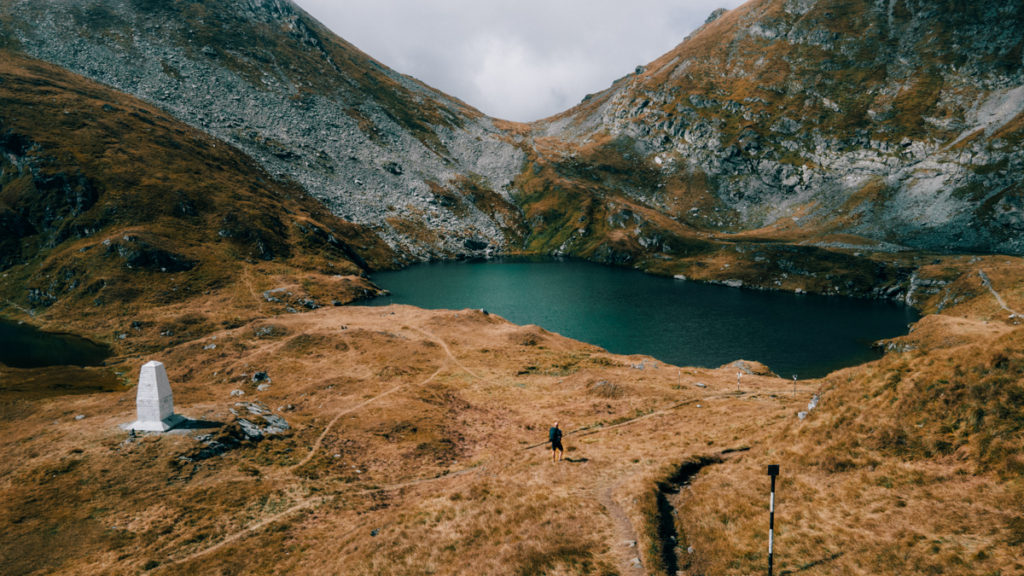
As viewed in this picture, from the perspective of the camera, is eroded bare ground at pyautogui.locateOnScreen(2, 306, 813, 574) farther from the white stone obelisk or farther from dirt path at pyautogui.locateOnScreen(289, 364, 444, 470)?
the white stone obelisk

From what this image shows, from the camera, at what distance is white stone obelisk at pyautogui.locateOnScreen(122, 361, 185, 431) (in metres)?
34.5

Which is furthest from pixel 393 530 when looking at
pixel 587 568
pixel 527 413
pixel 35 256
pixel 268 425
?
pixel 35 256

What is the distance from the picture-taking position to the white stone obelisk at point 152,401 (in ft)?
113

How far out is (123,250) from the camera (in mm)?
109375

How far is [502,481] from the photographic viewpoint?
27922 mm

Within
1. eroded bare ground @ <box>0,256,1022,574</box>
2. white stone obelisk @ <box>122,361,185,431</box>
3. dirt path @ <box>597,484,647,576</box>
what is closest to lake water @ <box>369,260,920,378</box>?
eroded bare ground @ <box>0,256,1022,574</box>

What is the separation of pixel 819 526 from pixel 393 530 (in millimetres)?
20552

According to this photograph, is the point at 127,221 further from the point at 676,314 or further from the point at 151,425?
the point at 676,314

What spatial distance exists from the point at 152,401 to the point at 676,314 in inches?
4429

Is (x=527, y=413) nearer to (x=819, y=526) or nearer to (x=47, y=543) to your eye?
(x=819, y=526)

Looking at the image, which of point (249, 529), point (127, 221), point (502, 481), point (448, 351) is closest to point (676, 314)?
point (448, 351)

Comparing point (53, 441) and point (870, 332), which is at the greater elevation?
point (870, 332)

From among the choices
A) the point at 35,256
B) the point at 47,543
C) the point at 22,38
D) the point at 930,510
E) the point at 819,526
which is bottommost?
the point at 47,543

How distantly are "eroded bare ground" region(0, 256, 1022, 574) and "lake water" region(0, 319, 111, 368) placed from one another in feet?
117
